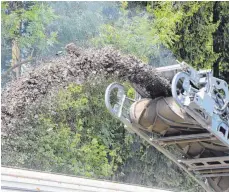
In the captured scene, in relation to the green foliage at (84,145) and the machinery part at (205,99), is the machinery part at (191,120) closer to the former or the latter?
the machinery part at (205,99)

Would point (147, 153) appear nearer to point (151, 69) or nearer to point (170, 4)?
point (170, 4)

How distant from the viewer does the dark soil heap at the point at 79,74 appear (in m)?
4.05

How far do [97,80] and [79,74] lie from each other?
2747 mm

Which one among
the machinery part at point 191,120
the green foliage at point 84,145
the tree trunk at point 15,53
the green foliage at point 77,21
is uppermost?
the machinery part at point 191,120

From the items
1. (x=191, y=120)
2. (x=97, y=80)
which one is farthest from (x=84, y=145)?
(x=191, y=120)

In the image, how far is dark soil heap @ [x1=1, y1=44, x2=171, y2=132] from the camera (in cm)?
405

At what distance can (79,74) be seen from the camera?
4953 millimetres

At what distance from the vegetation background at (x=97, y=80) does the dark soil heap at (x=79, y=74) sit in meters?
2.36

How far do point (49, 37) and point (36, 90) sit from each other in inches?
166

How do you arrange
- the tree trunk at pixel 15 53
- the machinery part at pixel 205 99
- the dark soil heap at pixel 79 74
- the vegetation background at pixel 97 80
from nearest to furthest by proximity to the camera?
the machinery part at pixel 205 99 → the dark soil heap at pixel 79 74 → the vegetation background at pixel 97 80 → the tree trunk at pixel 15 53

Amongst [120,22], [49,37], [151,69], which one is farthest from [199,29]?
[151,69]

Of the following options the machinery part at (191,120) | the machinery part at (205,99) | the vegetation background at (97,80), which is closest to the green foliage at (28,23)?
the vegetation background at (97,80)

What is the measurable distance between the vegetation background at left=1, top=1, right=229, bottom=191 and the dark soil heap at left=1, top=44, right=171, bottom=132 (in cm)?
236

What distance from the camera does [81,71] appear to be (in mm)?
4902
